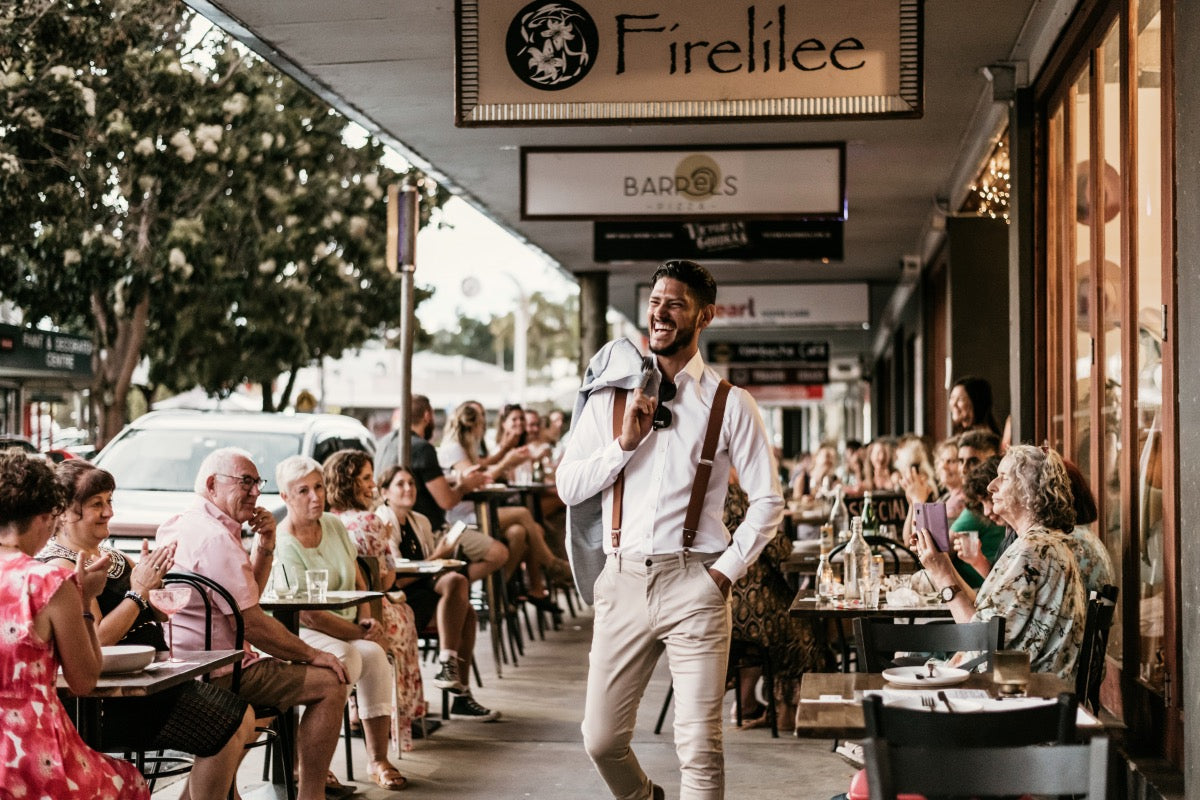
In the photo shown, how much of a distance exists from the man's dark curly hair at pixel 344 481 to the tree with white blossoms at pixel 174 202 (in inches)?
309

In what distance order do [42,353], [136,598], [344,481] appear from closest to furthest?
[136,598]
[344,481]
[42,353]

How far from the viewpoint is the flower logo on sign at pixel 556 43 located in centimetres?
616

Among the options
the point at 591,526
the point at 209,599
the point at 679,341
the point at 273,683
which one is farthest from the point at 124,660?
the point at 679,341

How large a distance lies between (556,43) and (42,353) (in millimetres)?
20002

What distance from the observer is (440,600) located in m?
9.00

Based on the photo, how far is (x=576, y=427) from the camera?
16.5 feet

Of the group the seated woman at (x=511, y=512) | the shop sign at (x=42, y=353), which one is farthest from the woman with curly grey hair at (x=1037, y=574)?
the shop sign at (x=42, y=353)

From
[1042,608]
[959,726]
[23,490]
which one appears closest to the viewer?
[959,726]

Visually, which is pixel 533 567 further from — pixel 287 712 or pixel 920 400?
pixel 287 712

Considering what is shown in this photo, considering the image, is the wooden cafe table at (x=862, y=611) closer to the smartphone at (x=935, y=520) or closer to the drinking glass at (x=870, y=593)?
the drinking glass at (x=870, y=593)

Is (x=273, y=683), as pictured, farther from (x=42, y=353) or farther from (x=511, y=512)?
(x=42, y=353)

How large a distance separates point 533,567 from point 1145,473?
7.84 metres

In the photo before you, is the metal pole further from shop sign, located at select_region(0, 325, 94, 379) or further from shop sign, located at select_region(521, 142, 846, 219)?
shop sign, located at select_region(0, 325, 94, 379)

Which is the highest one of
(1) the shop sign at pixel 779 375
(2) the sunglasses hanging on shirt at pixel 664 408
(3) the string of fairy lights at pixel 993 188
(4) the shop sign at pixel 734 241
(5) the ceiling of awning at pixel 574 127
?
(5) the ceiling of awning at pixel 574 127
